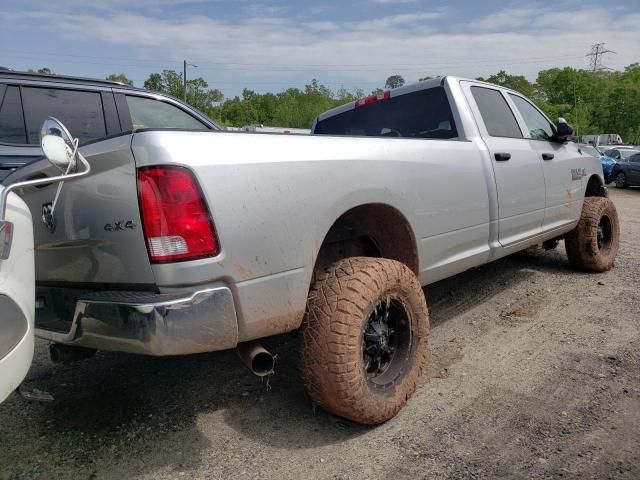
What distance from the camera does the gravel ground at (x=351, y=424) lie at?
2.31 metres

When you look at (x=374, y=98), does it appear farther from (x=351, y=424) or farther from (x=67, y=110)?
(x=351, y=424)

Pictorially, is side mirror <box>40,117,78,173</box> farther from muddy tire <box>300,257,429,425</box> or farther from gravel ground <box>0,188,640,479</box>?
gravel ground <box>0,188,640,479</box>

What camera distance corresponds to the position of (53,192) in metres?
2.31

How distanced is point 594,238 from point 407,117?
2613 mm

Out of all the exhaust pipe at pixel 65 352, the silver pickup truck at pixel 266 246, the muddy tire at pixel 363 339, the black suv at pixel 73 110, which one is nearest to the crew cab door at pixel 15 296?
the silver pickup truck at pixel 266 246

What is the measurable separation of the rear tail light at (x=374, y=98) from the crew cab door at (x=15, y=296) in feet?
10.2

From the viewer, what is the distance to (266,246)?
6.98ft

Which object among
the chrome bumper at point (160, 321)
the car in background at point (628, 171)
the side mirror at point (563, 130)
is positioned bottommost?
the car in background at point (628, 171)

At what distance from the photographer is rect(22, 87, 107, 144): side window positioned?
418 centimetres

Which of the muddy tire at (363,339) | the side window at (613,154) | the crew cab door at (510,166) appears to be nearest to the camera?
the muddy tire at (363,339)

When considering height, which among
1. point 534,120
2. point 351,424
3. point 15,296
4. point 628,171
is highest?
point 534,120

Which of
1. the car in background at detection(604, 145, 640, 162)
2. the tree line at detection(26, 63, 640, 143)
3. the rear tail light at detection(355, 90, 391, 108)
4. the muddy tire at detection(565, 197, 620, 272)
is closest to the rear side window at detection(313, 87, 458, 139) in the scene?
the rear tail light at detection(355, 90, 391, 108)

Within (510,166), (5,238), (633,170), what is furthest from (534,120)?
(633,170)

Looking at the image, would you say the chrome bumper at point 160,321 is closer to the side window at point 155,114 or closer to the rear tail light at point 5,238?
the rear tail light at point 5,238
